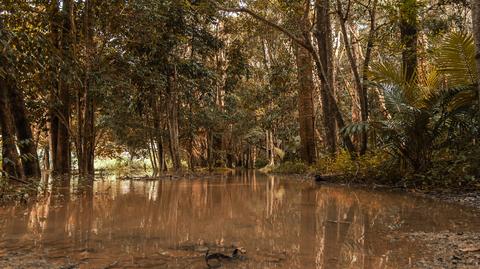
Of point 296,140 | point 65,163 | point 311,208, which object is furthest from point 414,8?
point 296,140

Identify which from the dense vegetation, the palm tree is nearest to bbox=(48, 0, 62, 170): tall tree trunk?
the dense vegetation

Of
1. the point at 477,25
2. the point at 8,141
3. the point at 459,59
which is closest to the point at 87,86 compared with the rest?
the point at 8,141

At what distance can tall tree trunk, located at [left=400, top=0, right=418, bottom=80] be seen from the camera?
8283mm

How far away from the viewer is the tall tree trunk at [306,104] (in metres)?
14.3

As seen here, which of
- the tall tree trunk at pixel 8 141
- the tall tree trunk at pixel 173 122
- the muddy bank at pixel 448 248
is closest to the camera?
the muddy bank at pixel 448 248

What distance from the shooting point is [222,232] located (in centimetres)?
329

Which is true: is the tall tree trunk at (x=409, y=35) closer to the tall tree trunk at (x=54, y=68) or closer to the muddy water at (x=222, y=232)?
the muddy water at (x=222, y=232)

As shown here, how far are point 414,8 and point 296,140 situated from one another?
19.7 metres

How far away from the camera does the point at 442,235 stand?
3.12 metres

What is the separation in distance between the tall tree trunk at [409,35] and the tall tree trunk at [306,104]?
157 inches

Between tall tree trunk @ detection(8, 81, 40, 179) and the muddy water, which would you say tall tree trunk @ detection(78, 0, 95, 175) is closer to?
tall tree trunk @ detection(8, 81, 40, 179)

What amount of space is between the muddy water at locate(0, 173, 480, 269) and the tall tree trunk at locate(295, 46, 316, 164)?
934cm

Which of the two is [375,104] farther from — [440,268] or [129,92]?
[440,268]

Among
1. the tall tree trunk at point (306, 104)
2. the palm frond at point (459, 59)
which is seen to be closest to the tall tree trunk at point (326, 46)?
the tall tree trunk at point (306, 104)
